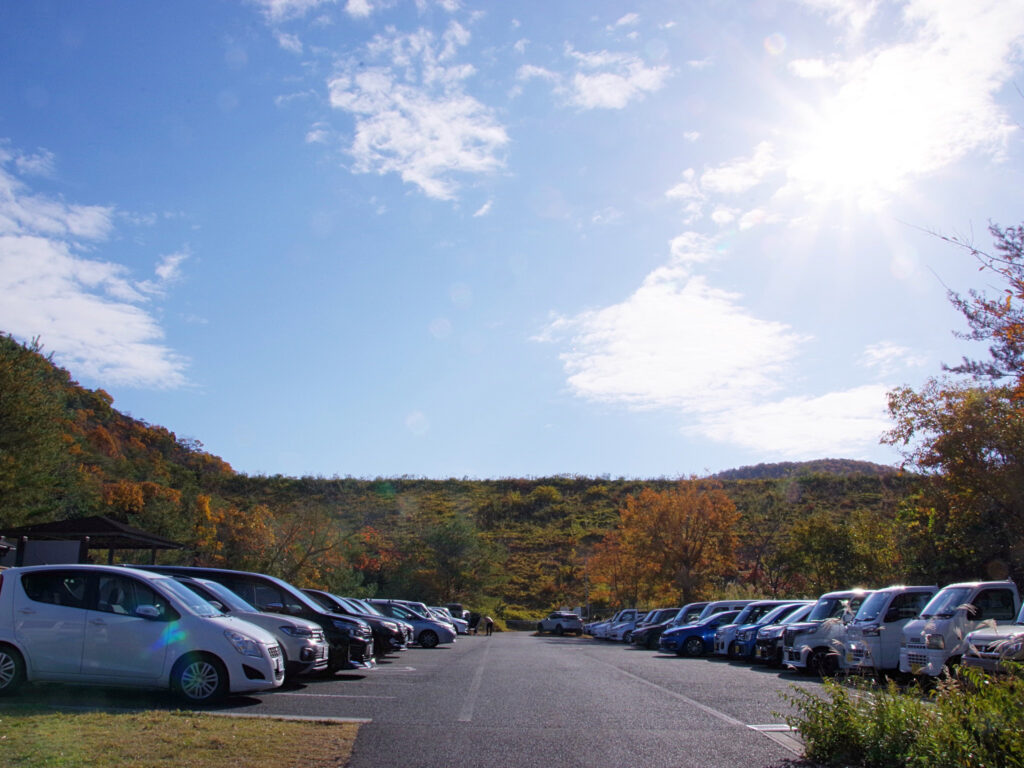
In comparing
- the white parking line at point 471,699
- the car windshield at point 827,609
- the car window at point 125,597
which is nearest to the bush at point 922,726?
the white parking line at point 471,699

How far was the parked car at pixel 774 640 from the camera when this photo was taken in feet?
59.3

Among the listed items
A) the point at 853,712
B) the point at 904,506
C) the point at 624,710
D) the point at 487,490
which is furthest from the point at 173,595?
the point at 487,490

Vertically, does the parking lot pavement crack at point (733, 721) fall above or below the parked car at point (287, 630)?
below

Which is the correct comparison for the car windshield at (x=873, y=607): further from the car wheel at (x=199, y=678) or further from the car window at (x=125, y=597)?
→ the car window at (x=125, y=597)

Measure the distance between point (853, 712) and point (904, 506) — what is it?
2398 cm

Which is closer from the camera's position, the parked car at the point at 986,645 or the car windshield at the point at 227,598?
the parked car at the point at 986,645

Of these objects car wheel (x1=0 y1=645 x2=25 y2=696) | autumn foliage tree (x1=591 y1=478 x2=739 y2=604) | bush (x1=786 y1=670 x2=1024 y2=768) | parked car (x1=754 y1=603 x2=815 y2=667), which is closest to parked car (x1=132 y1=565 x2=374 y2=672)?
car wheel (x1=0 y1=645 x2=25 y2=696)

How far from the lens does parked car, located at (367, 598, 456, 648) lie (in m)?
27.0

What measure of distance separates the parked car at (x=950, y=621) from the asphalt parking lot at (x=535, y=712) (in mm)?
1771

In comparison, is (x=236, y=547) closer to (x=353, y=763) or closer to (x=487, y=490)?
(x=353, y=763)

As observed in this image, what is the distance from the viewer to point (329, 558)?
37.9 meters

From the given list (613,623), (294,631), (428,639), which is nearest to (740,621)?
(428,639)

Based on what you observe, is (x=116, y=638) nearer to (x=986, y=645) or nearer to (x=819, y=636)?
(x=986, y=645)

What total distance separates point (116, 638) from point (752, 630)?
16.1 m
